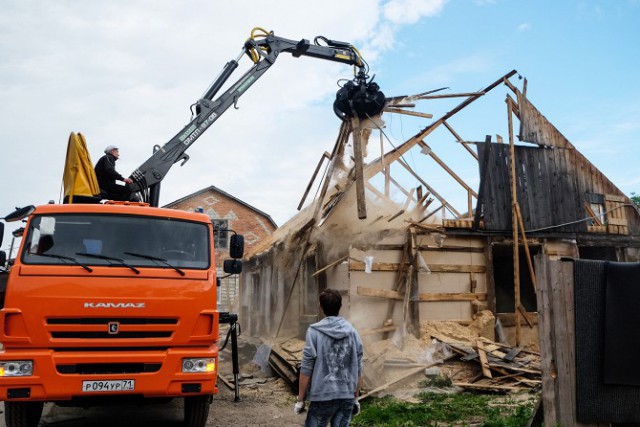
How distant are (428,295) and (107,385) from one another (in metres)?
8.32

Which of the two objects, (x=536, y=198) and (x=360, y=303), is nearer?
(x=360, y=303)

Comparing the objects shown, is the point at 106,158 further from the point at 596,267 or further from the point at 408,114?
Result: the point at 596,267

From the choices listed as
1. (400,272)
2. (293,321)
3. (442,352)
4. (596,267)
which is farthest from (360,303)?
(596,267)

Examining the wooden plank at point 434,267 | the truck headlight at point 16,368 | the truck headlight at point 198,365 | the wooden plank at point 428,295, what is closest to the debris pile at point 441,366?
the wooden plank at point 428,295

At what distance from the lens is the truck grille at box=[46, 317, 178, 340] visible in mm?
5922

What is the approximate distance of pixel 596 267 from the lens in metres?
5.23

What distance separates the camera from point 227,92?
37.6 ft

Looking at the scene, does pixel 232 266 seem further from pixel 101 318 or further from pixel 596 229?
pixel 596 229

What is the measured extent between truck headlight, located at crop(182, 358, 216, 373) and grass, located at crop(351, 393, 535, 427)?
2.49m

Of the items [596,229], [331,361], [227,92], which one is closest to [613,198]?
[596,229]

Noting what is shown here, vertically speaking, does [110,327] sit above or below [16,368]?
above

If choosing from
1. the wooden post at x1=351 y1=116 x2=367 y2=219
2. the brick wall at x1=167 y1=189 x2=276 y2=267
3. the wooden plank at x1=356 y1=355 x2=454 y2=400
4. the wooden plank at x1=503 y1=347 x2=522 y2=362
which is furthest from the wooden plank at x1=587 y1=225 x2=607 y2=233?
the brick wall at x1=167 y1=189 x2=276 y2=267

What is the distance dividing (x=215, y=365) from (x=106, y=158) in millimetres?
4663

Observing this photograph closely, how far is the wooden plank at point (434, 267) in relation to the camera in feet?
40.2
